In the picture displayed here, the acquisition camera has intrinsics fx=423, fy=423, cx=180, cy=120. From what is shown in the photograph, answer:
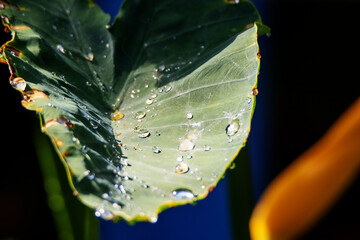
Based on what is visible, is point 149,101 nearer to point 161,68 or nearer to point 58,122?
point 161,68

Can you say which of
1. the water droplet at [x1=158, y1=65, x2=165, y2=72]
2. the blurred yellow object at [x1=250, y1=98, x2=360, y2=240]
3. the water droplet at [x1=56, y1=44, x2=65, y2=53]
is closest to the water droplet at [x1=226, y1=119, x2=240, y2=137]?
the water droplet at [x1=158, y1=65, x2=165, y2=72]

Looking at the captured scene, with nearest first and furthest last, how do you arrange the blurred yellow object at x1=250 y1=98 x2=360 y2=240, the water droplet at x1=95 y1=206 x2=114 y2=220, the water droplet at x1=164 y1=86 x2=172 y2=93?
the water droplet at x1=95 y1=206 x2=114 y2=220
the water droplet at x1=164 y1=86 x2=172 y2=93
the blurred yellow object at x1=250 y1=98 x2=360 y2=240

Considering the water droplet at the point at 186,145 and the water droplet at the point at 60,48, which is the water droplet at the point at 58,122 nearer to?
the water droplet at the point at 186,145

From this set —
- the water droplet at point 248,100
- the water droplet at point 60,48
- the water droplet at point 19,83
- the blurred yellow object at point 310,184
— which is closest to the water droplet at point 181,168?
the water droplet at point 248,100

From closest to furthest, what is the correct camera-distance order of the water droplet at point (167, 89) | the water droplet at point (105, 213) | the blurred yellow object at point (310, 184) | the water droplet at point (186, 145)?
the water droplet at point (105, 213) < the water droplet at point (186, 145) < the water droplet at point (167, 89) < the blurred yellow object at point (310, 184)

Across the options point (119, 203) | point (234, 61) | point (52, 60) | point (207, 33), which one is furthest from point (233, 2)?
point (119, 203)

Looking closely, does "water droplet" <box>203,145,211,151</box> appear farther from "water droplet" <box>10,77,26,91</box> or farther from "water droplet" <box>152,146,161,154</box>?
"water droplet" <box>10,77,26,91</box>
